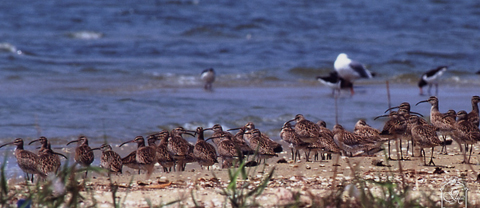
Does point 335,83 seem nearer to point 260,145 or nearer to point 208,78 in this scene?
point 208,78

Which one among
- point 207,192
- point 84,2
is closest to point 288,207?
point 207,192

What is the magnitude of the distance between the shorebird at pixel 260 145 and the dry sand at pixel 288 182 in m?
0.26

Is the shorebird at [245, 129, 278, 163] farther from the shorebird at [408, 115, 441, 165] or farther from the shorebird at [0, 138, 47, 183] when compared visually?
A: the shorebird at [0, 138, 47, 183]

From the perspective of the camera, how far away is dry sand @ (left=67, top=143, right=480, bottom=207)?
5117 mm

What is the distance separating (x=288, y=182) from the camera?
20.0ft

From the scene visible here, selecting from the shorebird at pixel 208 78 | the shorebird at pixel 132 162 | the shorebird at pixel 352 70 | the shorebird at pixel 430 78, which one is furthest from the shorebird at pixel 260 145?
the shorebird at pixel 352 70

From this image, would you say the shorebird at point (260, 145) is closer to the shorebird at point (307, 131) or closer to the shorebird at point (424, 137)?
the shorebird at point (307, 131)

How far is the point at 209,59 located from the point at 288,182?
15.6m

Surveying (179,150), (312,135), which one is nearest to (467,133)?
(312,135)

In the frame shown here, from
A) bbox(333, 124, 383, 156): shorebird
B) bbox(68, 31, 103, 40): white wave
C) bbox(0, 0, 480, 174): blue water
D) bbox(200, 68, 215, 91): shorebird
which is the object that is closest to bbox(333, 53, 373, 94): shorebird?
bbox(0, 0, 480, 174): blue water

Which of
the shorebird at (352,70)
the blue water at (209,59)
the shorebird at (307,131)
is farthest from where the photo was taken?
the shorebird at (352,70)

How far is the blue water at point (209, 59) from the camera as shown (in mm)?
12117

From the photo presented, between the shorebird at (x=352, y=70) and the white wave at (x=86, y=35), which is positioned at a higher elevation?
the white wave at (x=86, y=35)

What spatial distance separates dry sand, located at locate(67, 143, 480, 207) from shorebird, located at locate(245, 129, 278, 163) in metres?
0.26
